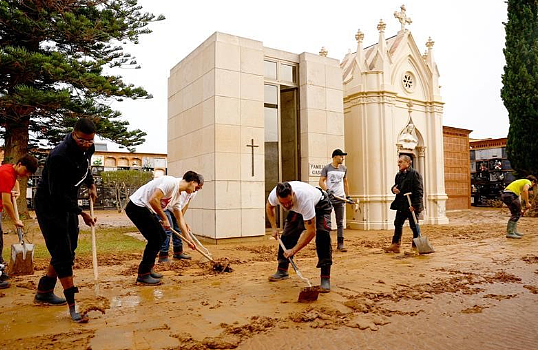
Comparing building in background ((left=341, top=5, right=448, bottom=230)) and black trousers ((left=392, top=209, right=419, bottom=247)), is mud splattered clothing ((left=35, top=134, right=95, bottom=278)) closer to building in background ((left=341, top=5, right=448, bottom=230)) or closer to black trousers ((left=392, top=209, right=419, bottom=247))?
black trousers ((left=392, top=209, right=419, bottom=247))

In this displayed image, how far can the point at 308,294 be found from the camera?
3.96 meters

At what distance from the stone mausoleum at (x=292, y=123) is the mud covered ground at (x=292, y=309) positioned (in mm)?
3299

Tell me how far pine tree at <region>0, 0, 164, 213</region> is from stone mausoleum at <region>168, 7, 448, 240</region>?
3.85m

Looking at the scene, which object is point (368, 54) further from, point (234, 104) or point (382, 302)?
point (382, 302)

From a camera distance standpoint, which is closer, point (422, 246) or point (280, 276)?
point (280, 276)

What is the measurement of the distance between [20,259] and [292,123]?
25.0 feet

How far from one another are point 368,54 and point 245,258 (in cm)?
1009

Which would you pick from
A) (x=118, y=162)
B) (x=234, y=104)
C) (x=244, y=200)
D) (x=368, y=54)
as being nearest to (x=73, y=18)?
(x=234, y=104)

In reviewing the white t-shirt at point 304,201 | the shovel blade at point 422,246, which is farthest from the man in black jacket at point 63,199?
the shovel blade at point 422,246

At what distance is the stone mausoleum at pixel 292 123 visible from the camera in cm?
930

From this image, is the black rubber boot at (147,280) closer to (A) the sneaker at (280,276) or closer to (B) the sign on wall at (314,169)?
(A) the sneaker at (280,276)

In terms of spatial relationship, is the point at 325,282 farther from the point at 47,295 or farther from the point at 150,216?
the point at 47,295

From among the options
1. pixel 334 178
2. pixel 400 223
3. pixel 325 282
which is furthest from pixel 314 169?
pixel 325 282

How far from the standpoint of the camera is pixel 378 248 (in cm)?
805
